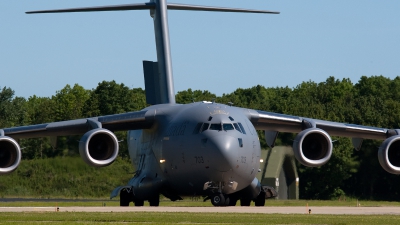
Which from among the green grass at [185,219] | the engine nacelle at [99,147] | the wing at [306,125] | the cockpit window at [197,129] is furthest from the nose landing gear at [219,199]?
the green grass at [185,219]

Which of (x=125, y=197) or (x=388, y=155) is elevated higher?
(x=388, y=155)

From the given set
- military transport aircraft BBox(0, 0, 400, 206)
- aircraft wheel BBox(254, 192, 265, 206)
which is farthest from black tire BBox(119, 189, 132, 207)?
aircraft wheel BBox(254, 192, 265, 206)

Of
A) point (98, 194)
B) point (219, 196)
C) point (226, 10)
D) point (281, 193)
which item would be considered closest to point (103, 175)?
point (98, 194)

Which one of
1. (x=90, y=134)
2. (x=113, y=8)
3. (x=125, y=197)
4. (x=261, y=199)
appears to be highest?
(x=113, y=8)

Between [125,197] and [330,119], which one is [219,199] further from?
[330,119]

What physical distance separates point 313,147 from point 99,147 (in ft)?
20.9

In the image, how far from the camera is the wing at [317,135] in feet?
89.0

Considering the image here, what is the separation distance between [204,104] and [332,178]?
81.4 feet

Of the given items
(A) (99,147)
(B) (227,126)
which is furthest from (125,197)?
(B) (227,126)

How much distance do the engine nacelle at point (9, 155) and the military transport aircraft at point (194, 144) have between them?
0.03 meters

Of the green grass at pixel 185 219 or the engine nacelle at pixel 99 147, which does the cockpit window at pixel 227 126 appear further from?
the green grass at pixel 185 219

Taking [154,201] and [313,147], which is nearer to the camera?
[313,147]

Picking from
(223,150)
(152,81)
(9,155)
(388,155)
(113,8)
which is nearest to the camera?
(223,150)

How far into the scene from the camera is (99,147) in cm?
2662
